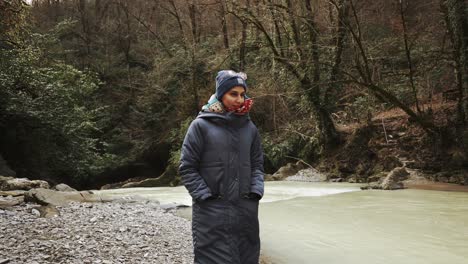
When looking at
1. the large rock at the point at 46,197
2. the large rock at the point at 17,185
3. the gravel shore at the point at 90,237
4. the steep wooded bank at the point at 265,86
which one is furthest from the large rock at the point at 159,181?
the gravel shore at the point at 90,237

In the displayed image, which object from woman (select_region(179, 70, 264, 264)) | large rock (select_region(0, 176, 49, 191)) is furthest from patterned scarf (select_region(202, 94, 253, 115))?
large rock (select_region(0, 176, 49, 191))

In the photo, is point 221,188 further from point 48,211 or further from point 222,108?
point 48,211

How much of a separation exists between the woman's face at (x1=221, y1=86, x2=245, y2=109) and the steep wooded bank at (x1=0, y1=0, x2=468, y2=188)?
5803 millimetres

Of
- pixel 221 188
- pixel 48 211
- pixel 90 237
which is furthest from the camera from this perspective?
pixel 48 211

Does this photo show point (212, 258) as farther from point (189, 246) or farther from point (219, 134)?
point (189, 246)

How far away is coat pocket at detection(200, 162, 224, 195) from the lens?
2.63 metres

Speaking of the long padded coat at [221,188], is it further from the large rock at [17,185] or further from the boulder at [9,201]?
the large rock at [17,185]

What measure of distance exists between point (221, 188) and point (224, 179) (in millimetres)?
60

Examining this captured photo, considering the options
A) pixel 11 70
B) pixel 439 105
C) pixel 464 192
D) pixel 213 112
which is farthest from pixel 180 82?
pixel 213 112

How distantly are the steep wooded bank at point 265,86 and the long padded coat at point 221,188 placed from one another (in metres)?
5.86

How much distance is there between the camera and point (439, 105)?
14.8m

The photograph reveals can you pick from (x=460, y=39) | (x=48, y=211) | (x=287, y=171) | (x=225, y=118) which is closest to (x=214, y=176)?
(x=225, y=118)

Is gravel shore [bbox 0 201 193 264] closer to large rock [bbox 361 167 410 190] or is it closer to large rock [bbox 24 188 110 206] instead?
large rock [bbox 24 188 110 206]

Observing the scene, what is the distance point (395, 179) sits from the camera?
1245 centimetres
